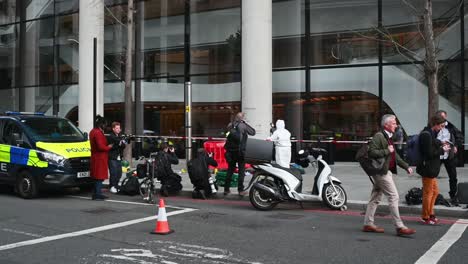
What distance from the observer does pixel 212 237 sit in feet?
25.7

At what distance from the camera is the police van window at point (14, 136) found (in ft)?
39.2

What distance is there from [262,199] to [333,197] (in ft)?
4.47

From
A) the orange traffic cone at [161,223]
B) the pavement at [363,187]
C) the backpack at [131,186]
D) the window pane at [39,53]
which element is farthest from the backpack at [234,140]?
the window pane at [39,53]

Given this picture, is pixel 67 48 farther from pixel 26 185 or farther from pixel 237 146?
pixel 237 146

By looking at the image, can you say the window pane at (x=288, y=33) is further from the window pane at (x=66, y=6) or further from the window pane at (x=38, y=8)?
the window pane at (x=38, y=8)

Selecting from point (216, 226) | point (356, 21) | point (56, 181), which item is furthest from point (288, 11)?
point (216, 226)

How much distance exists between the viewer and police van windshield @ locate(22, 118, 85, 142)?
12.2 m

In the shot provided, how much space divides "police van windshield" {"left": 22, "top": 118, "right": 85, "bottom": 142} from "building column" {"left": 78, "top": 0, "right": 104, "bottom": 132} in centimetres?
745

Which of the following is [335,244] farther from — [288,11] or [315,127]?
[288,11]

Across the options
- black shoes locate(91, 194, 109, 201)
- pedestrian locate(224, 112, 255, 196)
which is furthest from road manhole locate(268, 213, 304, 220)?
black shoes locate(91, 194, 109, 201)

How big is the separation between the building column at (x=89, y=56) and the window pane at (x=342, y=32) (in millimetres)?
8381

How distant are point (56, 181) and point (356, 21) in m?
13.0

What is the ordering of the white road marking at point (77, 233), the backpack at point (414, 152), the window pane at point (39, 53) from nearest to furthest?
the white road marking at point (77, 233)
the backpack at point (414, 152)
the window pane at point (39, 53)

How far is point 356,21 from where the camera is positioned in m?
19.9
